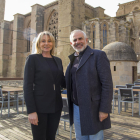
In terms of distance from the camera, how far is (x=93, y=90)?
5.30 feet

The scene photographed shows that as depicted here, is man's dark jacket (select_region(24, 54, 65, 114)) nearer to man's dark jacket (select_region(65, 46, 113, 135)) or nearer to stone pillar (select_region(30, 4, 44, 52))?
man's dark jacket (select_region(65, 46, 113, 135))

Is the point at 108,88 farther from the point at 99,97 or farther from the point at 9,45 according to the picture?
the point at 9,45

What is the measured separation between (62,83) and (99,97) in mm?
618

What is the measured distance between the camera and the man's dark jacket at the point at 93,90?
1574 millimetres

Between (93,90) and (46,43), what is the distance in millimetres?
825

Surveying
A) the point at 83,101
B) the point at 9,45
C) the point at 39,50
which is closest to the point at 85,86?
the point at 83,101

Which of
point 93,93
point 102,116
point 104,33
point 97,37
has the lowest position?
point 102,116

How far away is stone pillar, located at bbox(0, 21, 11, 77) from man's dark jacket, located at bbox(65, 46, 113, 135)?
30904mm

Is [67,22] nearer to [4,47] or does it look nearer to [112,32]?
[112,32]

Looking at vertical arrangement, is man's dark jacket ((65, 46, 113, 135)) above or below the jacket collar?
below

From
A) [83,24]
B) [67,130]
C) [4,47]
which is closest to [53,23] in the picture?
[83,24]

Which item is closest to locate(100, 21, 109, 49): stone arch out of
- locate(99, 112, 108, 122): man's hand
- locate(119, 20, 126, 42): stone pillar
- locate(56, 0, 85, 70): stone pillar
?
locate(119, 20, 126, 42): stone pillar

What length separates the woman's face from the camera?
1.90m

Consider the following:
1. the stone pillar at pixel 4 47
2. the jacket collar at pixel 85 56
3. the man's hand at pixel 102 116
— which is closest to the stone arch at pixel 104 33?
the jacket collar at pixel 85 56
